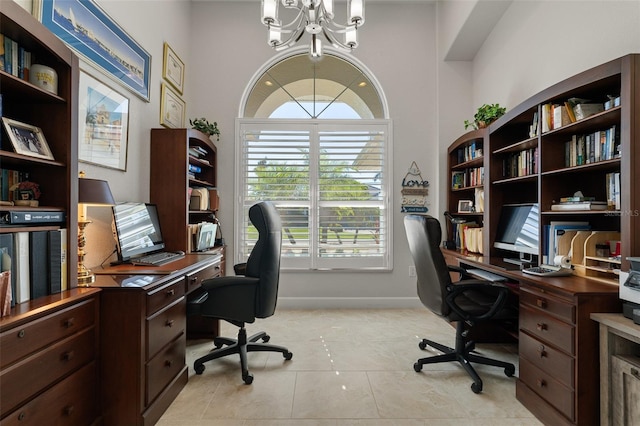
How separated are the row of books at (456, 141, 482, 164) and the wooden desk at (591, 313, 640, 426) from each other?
2.08m

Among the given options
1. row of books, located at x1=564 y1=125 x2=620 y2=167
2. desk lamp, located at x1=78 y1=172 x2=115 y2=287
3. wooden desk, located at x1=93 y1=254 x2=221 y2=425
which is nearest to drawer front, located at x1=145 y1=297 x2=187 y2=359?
wooden desk, located at x1=93 y1=254 x2=221 y2=425

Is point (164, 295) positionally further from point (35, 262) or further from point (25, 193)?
point (25, 193)

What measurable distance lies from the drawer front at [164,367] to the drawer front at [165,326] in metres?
0.05

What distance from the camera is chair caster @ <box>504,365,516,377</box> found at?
7.18 ft

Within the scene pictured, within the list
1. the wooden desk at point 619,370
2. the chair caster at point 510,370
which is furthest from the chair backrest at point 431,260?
the wooden desk at point 619,370

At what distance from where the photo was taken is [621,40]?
6.44 ft

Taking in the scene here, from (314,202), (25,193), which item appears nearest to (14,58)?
(25,193)

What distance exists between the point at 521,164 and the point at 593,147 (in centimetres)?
72

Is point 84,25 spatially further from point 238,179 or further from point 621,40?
point 621,40

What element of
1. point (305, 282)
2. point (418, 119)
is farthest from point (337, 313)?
point (418, 119)

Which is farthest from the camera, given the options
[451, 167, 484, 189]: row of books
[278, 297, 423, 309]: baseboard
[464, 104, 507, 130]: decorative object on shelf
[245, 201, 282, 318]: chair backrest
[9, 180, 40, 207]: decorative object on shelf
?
[278, 297, 423, 309]: baseboard

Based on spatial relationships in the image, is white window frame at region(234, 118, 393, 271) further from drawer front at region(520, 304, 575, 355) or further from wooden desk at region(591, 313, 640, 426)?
wooden desk at region(591, 313, 640, 426)

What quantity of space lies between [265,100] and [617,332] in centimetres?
376

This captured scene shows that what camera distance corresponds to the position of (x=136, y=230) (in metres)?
2.42
